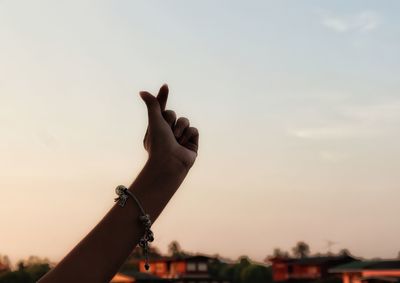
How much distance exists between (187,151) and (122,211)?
12.0 inches

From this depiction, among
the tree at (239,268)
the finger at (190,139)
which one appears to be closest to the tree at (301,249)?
the tree at (239,268)

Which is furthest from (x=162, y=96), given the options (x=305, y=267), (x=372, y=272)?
(x=305, y=267)

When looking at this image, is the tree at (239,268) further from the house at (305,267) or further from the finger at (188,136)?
the finger at (188,136)

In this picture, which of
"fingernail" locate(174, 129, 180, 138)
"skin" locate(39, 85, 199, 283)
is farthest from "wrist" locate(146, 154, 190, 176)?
"fingernail" locate(174, 129, 180, 138)

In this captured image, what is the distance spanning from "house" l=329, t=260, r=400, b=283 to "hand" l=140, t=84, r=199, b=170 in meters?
64.3

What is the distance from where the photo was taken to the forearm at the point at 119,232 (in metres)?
1.82

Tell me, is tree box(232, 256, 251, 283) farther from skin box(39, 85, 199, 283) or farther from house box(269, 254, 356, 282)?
skin box(39, 85, 199, 283)

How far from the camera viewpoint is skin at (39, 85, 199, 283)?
5.99 ft

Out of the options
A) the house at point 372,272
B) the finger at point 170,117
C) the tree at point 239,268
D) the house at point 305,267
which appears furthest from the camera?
the tree at point 239,268

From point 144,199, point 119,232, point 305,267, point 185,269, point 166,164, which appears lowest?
point 119,232

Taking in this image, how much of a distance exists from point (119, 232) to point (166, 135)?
0.35 m

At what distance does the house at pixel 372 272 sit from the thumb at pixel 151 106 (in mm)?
64390

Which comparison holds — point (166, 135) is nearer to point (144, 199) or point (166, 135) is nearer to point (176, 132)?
point (176, 132)

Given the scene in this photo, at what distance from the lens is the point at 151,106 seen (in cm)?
205
